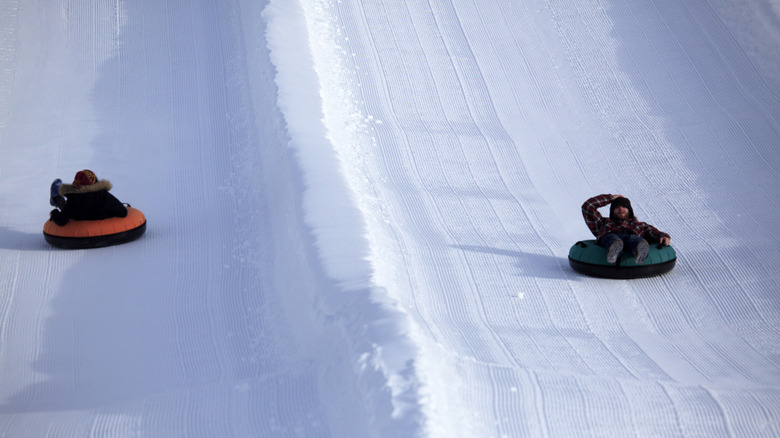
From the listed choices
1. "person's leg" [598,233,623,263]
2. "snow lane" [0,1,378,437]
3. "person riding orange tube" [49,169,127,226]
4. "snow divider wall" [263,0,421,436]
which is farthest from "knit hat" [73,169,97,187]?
"person's leg" [598,233,623,263]

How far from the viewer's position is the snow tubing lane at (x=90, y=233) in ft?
17.9

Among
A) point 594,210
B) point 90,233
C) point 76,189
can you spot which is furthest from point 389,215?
point 76,189

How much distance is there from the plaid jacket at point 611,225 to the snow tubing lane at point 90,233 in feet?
10.8

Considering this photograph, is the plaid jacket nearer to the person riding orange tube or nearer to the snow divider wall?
the snow divider wall

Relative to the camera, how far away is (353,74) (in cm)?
865

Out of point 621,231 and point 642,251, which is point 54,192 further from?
point 642,251

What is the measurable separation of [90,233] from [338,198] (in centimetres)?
182

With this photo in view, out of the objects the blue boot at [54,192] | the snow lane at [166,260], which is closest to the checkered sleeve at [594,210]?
the snow lane at [166,260]

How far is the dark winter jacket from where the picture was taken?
18.0ft

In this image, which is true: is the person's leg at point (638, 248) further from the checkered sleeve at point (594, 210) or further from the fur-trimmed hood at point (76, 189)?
the fur-trimmed hood at point (76, 189)

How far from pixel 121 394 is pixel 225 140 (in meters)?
3.98

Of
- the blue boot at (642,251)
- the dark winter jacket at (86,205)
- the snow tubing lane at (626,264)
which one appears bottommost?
the snow tubing lane at (626,264)

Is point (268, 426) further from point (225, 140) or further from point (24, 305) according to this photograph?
point (225, 140)

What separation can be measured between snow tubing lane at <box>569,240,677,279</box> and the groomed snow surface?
0.10m
